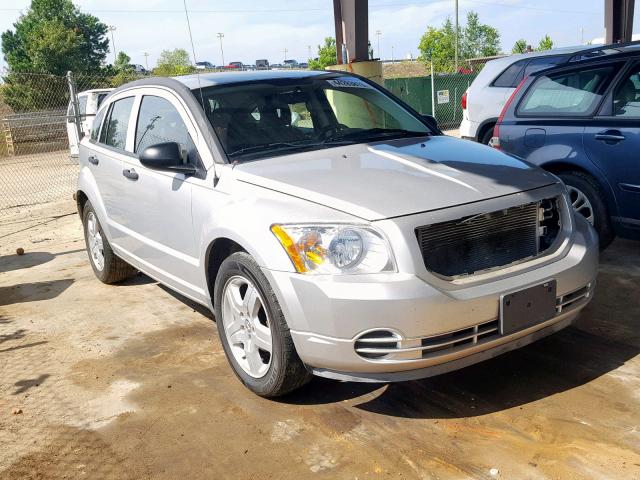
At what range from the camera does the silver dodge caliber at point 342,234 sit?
9.98 ft

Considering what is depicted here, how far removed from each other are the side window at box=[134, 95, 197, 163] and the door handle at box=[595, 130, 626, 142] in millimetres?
3187

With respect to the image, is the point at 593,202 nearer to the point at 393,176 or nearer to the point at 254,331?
the point at 393,176

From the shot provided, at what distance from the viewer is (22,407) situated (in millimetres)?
3838

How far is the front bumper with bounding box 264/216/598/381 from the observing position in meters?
2.98

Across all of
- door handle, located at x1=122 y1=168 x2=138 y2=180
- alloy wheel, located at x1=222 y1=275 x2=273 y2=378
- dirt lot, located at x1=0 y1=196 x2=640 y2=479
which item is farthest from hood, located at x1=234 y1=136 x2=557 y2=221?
door handle, located at x1=122 y1=168 x2=138 y2=180

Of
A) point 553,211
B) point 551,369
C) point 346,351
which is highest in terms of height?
point 553,211

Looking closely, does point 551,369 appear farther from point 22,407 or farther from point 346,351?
point 22,407

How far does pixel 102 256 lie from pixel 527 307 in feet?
13.7

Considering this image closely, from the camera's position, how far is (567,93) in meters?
5.72

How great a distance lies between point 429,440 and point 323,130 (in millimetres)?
2156

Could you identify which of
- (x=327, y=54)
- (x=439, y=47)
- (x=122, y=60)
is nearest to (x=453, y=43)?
(x=439, y=47)

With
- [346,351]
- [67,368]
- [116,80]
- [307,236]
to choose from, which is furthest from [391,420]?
[116,80]

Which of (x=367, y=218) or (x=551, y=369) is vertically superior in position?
(x=367, y=218)

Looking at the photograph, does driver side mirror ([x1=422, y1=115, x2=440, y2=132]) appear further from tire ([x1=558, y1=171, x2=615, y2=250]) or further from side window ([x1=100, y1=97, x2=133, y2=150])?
side window ([x1=100, y1=97, x2=133, y2=150])
